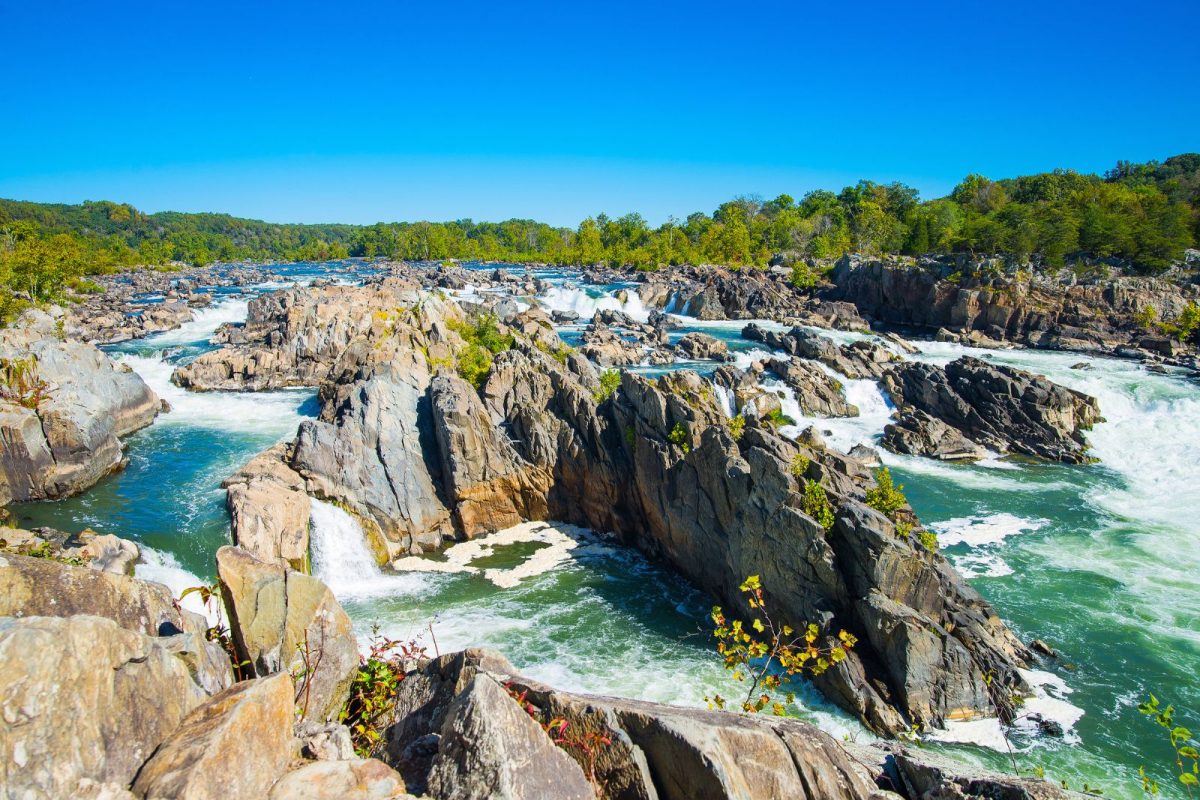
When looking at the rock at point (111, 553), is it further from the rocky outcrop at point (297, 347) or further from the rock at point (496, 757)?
the rocky outcrop at point (297, 347)

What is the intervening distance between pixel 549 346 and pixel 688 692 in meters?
27.0


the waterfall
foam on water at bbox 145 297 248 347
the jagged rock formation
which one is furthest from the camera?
foam on water at bbox 145 297 248 347

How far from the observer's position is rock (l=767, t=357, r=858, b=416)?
147ft

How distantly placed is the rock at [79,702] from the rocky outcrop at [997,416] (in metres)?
39.2

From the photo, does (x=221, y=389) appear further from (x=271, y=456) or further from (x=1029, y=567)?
(x=1029, y=567)

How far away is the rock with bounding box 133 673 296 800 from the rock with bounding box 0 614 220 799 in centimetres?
24

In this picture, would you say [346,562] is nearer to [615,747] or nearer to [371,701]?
[371,701]

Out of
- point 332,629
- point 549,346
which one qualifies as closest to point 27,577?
point 332,629

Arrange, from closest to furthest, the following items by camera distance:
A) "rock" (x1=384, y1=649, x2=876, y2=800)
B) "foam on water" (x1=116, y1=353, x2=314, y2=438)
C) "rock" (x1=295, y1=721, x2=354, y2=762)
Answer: "rock" (x1=384, y1=649, x2=876, y2=800), "rock" (x1=295, y1=721, x2=354, y2=762), "foam on water" (x1=116, y1=353, x2=314, y2=438)

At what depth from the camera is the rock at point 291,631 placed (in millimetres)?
8555

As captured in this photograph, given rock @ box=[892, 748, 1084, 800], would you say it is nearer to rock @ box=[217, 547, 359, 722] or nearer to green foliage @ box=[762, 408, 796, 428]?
rock @ box=[217, 547, 359, 722]

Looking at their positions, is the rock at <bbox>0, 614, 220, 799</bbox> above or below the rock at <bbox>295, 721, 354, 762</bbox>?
above

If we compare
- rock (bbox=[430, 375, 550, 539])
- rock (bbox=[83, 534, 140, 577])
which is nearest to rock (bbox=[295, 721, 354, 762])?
rock (bbox=[83, 534, 140, 577])

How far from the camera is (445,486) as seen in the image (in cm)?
2789
